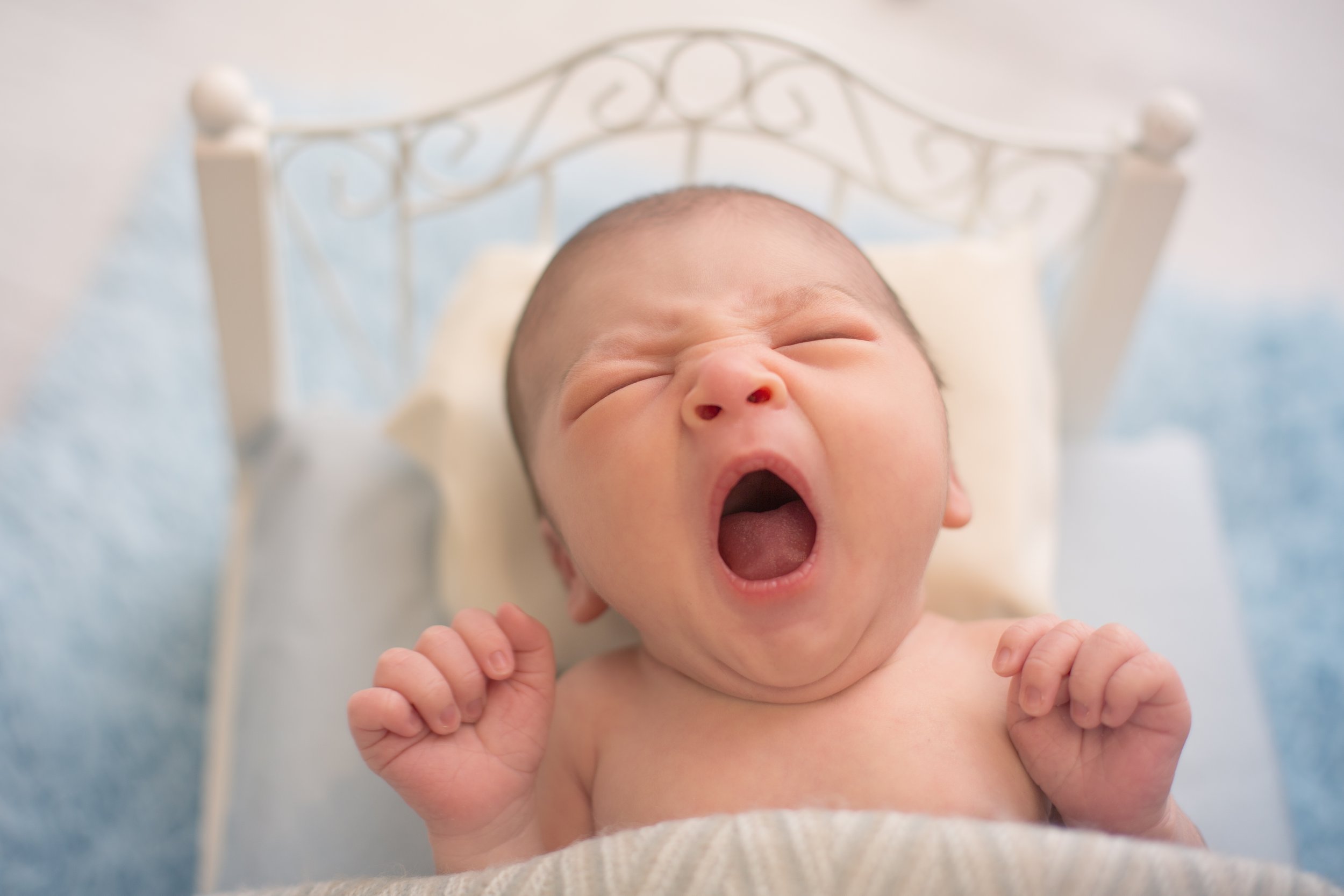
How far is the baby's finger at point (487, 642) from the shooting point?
97 cm

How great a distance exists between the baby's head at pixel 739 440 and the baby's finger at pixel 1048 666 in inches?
5.0

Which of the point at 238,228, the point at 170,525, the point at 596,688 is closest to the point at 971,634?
the point at 596,688

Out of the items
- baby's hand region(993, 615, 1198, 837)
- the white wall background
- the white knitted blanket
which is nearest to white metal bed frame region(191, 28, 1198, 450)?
baby's hand region(993, 615, 1198, 837)

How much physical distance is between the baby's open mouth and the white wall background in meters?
1.72

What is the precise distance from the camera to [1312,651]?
5.93 ft

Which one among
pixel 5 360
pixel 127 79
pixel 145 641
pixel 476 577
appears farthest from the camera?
pixel 127 79

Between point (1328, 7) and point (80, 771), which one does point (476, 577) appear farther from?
point (1328, 7)

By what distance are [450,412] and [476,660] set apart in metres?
0.40

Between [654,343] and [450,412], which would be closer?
[654,343]

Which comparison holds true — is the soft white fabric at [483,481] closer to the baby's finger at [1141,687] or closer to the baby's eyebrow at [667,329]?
the baby's eyebrow at [667,329]

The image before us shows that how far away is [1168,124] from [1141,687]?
2.27 feet

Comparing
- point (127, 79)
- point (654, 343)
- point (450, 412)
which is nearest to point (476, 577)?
point (450, 412)

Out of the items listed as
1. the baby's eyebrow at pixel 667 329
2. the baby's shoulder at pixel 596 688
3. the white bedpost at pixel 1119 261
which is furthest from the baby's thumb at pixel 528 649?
the white bedpost at pixel 1119 261

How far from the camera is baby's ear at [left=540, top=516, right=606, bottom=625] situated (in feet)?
3.69
